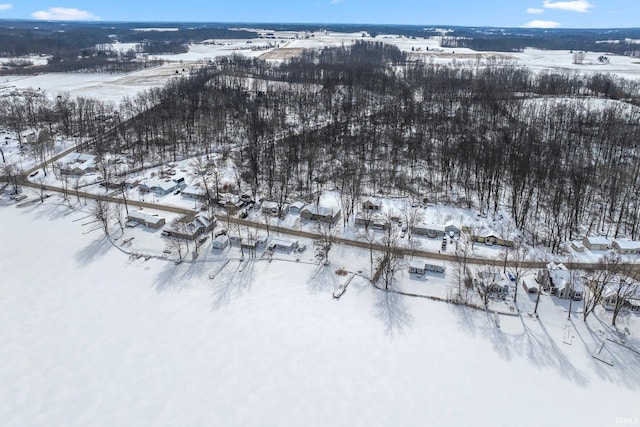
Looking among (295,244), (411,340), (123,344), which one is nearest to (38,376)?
(123,344)

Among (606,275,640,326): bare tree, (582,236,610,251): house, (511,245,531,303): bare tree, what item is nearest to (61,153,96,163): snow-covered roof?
(511,245,531,303): bare tree

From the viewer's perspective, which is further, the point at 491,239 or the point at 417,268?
the point at 491,239

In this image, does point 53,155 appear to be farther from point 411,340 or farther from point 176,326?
point 411,340

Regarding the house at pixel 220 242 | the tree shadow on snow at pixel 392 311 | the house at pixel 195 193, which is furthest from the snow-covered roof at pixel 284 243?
the house at pixel 195 193

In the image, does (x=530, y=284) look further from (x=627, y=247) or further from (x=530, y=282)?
(x=627, y=247)

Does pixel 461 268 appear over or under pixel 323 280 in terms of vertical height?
over

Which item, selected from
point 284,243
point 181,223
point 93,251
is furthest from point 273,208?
point 93,251

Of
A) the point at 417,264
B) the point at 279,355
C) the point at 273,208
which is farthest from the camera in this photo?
the point at 273,208
